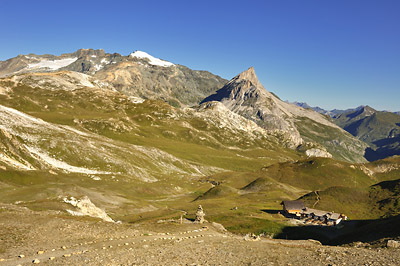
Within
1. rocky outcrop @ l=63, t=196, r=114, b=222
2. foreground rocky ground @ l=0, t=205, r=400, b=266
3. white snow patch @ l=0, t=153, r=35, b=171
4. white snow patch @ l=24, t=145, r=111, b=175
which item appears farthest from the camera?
white snow patch @ l=24, t=145, r=111, b=175

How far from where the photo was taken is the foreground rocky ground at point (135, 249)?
2683cm

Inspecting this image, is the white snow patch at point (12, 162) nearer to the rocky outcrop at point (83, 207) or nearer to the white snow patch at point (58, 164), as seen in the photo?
the white snow patch at point (58, 164)

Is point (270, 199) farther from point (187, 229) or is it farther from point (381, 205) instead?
point (187, 229)

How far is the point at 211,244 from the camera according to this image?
1355 inches

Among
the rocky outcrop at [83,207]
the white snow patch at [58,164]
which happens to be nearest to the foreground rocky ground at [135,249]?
the rocky outcrop at [83,207]

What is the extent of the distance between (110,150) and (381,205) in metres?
150

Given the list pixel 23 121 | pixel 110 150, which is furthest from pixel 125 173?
pixel 23 121

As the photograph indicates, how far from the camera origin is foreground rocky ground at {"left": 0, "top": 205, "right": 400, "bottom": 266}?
88.0ft

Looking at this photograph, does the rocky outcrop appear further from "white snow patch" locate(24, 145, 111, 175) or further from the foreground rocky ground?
"white snow patch" locate(24, 145, 111, 175)

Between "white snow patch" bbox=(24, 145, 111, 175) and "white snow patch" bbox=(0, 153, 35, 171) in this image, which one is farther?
"white snow patch" bbox=(24, 145, 111, 175)

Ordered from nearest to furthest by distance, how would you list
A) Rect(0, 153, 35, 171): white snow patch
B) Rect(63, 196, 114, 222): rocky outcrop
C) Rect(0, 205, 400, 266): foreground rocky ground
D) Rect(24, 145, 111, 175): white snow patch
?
Rect(0, 205, 400, 266): foreground rocky ground → Rect(63, 196, 114, 222): rocky outcrop → Rect(0, 153, 35, 171): white snow patch → Rect(24, 145, 111, 175): white snow patch

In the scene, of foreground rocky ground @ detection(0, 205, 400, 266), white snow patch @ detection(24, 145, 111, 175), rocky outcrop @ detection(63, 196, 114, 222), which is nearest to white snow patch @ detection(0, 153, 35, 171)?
white snow patch @ detection(24, 145, 111, 175)

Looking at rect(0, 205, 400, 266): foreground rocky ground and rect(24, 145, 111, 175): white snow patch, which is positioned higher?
rect(0, 205, 400, 266): foreground rocky ground

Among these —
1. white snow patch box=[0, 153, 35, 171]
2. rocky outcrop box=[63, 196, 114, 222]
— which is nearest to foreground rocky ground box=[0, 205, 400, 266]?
rocky outcrop box=[63, 196, 114, 222]
